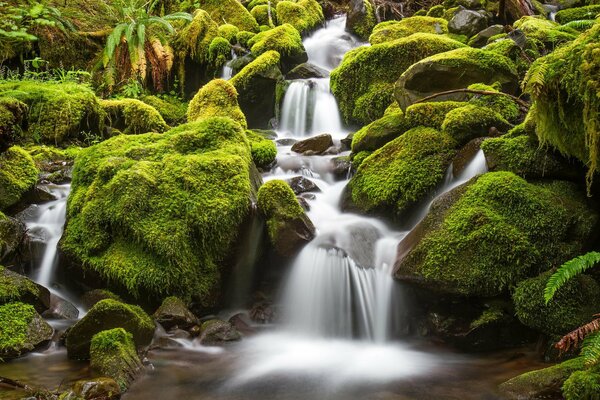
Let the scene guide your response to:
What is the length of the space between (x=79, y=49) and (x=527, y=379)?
458 inches

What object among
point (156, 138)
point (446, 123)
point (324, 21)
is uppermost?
point (324, 21)

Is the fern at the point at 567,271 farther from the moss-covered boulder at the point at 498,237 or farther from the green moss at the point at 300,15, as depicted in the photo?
the green moss at the point at 300,15

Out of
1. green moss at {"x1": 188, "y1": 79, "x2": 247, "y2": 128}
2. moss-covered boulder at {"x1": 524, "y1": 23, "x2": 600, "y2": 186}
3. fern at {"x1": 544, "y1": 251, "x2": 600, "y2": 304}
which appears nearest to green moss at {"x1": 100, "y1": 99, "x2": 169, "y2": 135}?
green moss at {"x1": 188, "y1": 79, "x2": 247, "y2": 128}

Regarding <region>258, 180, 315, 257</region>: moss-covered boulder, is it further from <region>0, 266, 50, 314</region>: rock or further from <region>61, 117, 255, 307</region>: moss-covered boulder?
<region>0, 266, 50, 314</region>: rock

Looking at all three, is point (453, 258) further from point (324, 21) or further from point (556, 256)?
point (324, 21)

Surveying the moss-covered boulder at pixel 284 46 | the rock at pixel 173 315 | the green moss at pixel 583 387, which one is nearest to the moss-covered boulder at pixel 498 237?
the green moss at pixel 583 387

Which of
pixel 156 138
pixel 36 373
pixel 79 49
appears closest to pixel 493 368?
pixel 36 373

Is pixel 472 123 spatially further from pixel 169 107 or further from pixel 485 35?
pixel 169 107

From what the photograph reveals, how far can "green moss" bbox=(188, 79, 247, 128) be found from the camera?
870cm

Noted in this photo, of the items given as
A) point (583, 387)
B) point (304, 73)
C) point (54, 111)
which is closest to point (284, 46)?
point (304, 73)

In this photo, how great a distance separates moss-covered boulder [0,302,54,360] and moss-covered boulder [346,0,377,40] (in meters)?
11.8

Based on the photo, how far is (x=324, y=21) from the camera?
15.0 m

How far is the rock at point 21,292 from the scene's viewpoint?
4.54 meters

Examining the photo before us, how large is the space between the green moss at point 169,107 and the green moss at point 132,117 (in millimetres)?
1426
